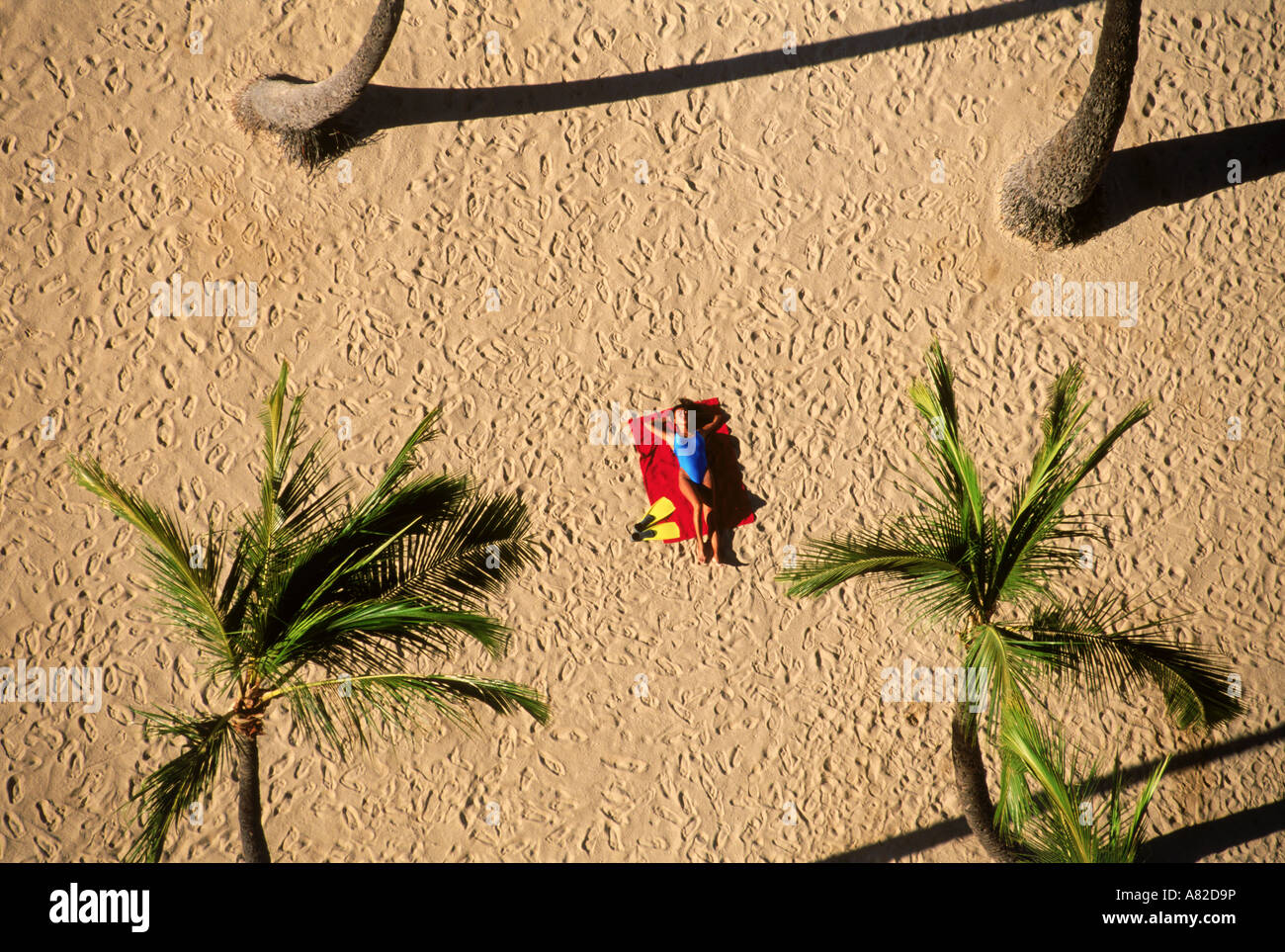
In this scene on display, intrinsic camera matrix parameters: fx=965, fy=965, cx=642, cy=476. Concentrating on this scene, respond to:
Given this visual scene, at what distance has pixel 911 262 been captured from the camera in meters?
8.25

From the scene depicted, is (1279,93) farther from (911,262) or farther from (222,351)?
(222,351)

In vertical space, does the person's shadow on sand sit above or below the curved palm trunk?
below

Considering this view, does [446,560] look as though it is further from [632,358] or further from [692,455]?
[632,358]

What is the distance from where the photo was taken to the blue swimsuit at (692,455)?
25.8 ft

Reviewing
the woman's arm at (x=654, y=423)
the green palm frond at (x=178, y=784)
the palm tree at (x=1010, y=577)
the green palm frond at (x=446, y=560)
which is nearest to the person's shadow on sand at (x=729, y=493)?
the woman's arm at (x=654, y=423)

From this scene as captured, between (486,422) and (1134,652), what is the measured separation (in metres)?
5.05

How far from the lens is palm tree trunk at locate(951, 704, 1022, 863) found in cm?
634

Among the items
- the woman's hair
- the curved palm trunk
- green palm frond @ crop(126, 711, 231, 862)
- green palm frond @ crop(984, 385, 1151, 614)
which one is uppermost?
the curved palm trunk

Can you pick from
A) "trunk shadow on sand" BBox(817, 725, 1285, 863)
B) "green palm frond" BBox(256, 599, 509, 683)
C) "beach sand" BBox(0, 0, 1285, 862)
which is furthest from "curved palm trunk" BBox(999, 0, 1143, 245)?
"green palm frond" BBox(256, 599, 509, 683)

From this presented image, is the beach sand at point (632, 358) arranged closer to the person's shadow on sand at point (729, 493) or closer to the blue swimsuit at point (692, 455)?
the person's shadow on sand at point (729, 493)

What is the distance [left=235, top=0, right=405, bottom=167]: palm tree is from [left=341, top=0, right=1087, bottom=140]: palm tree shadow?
352mm

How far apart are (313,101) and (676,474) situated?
419 centimetres

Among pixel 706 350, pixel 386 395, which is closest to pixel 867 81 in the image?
pixel 706 350

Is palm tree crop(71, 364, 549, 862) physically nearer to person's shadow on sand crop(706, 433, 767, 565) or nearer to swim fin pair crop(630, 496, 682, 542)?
swim fin pair crop(630, 496, 682, 542)
